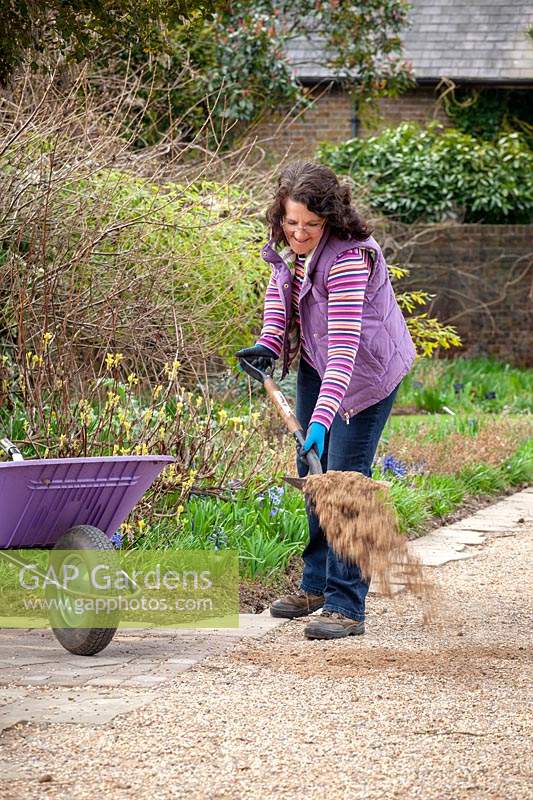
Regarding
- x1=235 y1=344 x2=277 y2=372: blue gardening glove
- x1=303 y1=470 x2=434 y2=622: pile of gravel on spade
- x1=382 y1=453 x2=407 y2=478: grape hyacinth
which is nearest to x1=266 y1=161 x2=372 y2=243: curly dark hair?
x1=235 y1=344 x2=277 y2=372: blue gardening glove

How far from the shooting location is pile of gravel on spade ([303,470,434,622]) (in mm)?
4418

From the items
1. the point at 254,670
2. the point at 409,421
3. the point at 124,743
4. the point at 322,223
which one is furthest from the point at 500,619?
the point at 409,421

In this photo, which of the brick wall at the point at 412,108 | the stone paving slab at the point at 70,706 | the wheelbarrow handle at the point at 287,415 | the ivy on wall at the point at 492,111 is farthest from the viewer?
the brick wall at the point at 412,108

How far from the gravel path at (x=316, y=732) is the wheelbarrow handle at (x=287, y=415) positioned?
2.24 ft

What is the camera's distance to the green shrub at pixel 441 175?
15.0 metres

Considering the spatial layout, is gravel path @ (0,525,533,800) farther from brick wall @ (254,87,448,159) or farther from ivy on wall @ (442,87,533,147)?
brick wall @ (254,87,448,159)

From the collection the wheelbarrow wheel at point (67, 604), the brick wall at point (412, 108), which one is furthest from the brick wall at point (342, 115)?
the wheelbarrow wheel at point (67, 604)

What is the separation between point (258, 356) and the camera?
4871 millimetres

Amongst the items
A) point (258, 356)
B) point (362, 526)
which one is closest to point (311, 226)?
point (258, 356)

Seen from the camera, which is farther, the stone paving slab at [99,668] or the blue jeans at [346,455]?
the blue jeans at [346,455]

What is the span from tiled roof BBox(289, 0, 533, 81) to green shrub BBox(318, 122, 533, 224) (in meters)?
2.24

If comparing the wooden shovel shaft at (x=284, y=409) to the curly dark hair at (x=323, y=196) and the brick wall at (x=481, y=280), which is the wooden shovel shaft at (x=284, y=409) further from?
the brick wall at (x=481, y=280)

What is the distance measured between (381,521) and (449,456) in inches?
174

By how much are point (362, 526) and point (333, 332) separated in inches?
27.7
